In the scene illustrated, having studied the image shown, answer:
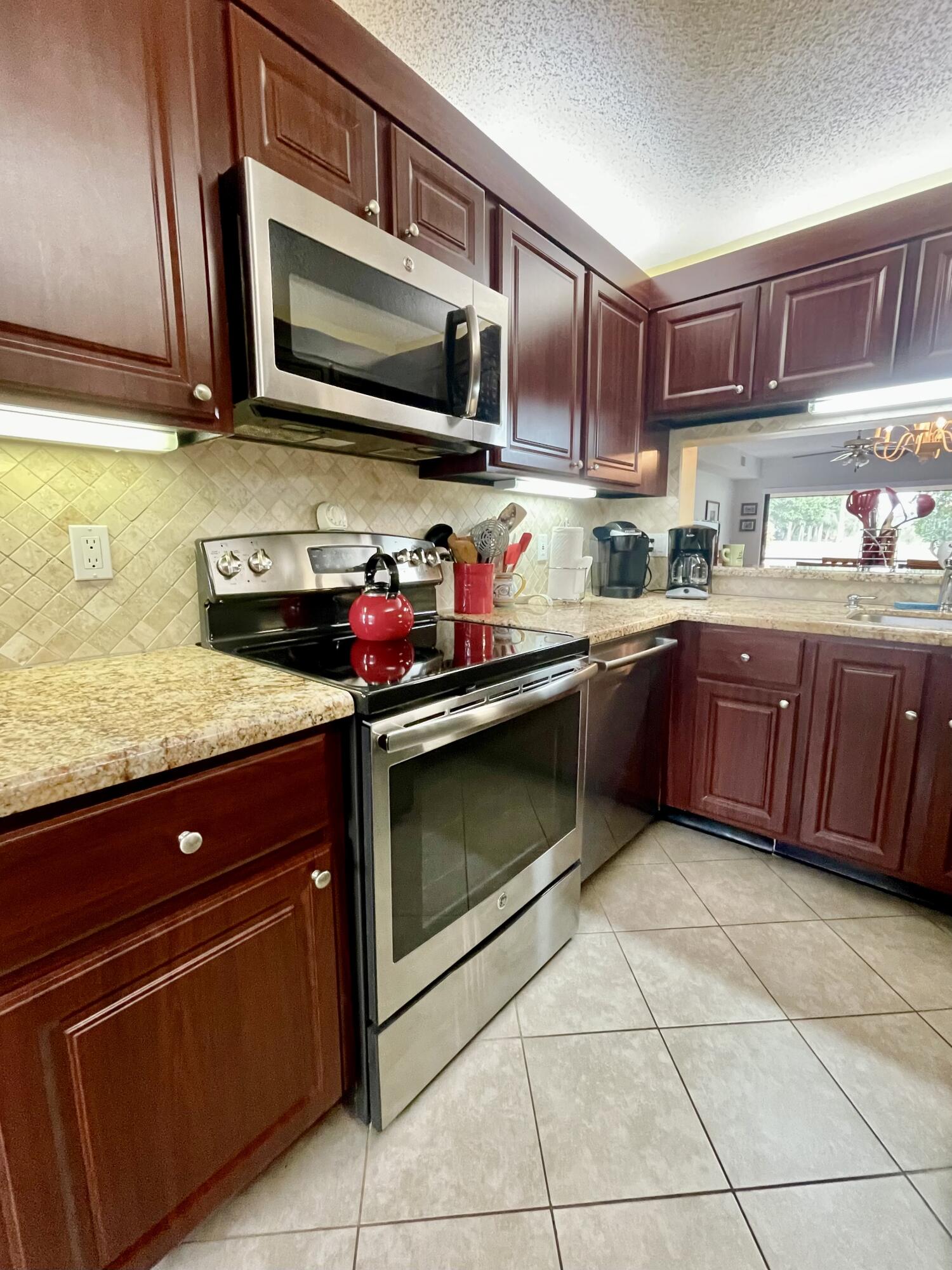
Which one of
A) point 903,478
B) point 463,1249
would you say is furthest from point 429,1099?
point 903,478

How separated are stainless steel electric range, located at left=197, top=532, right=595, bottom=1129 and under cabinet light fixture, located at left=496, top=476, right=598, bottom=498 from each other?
0.55 metres

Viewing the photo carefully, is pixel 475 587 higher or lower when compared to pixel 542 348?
lower

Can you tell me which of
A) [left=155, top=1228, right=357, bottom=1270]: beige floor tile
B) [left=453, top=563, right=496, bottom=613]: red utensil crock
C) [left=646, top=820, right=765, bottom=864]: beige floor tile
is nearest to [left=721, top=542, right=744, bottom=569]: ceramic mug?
[left=646, top=820, right=765, bottom=864]: beige floor tile

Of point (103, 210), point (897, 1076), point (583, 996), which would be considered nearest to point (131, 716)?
point (103, 210)

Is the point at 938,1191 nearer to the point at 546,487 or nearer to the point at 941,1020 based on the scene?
the point at 941,1020

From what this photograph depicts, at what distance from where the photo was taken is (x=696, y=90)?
5.06 feet

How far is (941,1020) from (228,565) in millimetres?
2075

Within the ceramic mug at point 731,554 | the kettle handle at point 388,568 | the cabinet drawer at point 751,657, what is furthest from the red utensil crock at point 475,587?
the ceramic mug at point 731,554

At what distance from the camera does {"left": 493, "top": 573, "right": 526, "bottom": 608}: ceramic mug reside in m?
2.02

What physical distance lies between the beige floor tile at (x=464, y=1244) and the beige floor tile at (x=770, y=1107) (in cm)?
→ 38

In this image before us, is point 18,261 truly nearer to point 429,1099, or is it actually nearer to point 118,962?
point 118,962

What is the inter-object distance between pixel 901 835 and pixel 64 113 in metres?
2.58

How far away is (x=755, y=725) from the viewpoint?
6.42 feet

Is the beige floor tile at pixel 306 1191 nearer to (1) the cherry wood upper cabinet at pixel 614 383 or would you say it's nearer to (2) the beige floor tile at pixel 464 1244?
(2) the beige floor tile at pixel 464 1244
